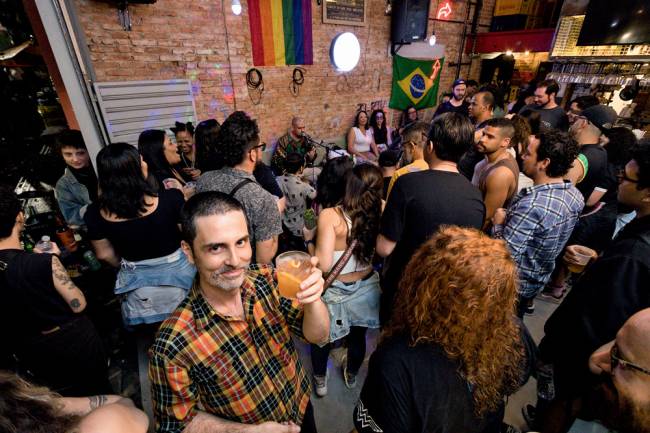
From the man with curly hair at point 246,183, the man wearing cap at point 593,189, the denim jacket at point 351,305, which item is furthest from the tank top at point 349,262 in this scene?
the man wearing cap at point 593,189

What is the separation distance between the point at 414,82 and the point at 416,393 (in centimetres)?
883

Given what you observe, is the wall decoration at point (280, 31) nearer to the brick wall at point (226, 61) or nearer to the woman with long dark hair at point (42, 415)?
the brick wall at point (226, 61)

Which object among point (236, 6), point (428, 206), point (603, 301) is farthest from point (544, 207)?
point (236, 6)

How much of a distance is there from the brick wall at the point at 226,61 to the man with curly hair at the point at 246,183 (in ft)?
10.8

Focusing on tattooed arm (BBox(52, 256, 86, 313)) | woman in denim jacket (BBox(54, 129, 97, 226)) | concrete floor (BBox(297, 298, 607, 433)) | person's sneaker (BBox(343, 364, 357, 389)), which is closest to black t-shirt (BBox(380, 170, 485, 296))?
person's sneaker (BBox(343, 364, 357, 389))

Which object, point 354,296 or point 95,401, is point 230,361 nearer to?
point 95,401


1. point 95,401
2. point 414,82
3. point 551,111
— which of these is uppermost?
point 414,82

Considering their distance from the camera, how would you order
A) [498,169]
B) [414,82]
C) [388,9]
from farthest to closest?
1. [414,82]
2. [388,9]
3. [498,169]

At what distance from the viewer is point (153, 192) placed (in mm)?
2057

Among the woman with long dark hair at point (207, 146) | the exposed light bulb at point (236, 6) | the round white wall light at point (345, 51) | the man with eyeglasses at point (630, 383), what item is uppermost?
the exposed light bulb at point (236, 6)

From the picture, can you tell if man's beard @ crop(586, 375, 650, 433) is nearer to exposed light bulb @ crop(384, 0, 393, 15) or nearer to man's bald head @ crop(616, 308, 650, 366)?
man's bald head @ crop(616, 308, 650, 366)

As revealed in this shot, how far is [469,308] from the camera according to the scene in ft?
3.48

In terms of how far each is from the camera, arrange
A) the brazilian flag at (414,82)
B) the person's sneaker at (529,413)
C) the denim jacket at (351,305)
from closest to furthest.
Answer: the denim jacket at (351,305) < the person's sneaker at (529,413) < the brazilian flag at (414,82)

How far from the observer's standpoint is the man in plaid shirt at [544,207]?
2037 millimetres
